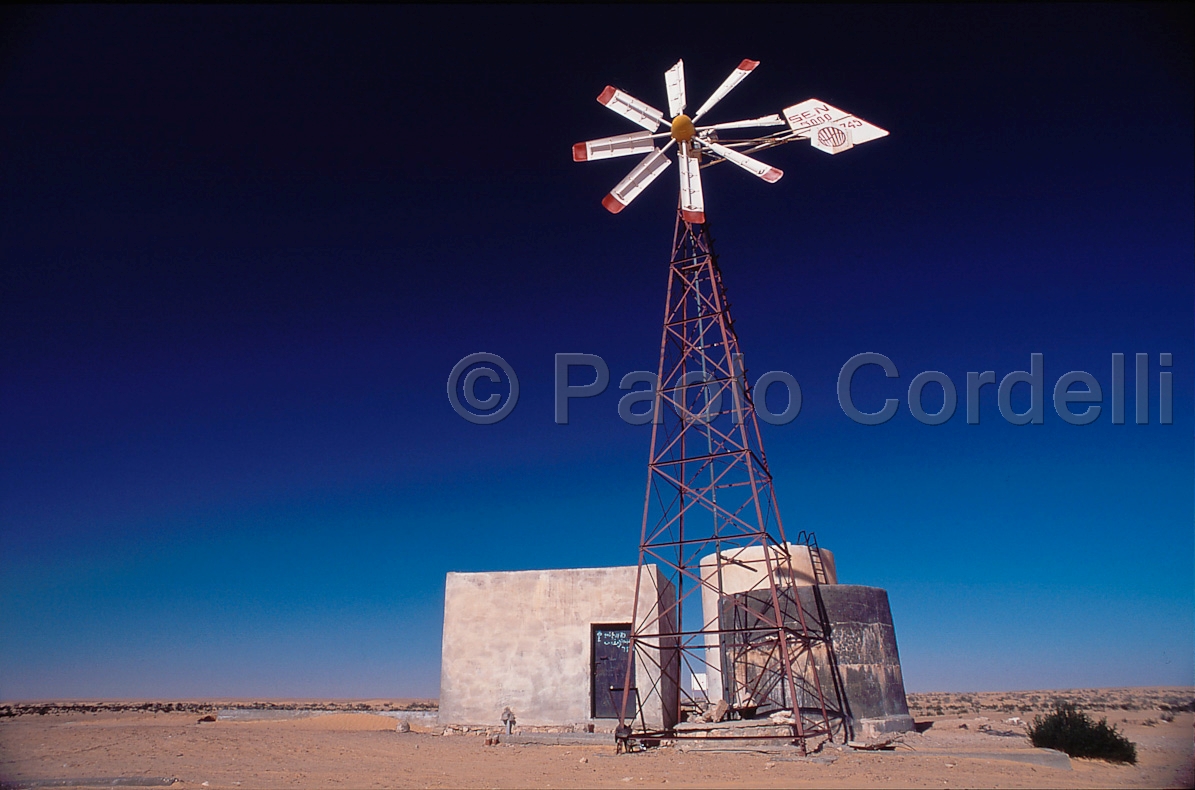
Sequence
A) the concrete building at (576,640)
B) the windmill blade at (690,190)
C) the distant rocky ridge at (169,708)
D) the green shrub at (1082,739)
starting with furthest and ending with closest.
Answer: the distant rocky ridge at (169,708) < the windmill blade at (690,190) < the concrete building at (576,640) < the green shrub at (1082,739)

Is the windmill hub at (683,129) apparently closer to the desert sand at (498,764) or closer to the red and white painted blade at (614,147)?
the red and white painted blade at (614,147)

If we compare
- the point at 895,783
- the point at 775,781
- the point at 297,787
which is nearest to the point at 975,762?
the point at 895,783

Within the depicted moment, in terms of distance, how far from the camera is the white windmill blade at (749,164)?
16.9 meters

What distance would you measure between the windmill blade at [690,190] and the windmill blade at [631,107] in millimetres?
1154

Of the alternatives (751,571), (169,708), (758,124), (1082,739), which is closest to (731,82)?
(758,124)

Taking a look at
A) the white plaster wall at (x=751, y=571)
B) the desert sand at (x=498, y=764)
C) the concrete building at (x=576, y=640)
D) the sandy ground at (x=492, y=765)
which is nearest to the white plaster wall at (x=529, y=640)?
the concrete building at (x=576, y=640)

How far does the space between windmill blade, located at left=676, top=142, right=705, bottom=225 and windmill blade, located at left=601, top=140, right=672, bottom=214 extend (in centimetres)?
66

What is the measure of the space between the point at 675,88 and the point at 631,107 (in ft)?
3.90

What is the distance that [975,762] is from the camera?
12.0 m

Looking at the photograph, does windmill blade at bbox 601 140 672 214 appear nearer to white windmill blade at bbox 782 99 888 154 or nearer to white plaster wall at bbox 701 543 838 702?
white windmill blade at bbox 782 99 888 154

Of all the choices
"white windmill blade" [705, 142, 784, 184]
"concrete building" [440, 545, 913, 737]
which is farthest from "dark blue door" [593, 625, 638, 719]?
"white windmill blade" [705, 142, 784, 184]

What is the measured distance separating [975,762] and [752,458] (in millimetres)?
6658

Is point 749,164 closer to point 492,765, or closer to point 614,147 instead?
point 614,147

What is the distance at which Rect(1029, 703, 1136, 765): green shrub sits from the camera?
1603 cm
